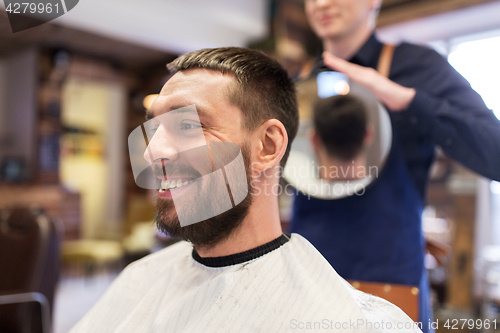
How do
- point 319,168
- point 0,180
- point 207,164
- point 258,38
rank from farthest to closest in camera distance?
point 258,38 → point 0,180 → point 319,168 → point 207,164

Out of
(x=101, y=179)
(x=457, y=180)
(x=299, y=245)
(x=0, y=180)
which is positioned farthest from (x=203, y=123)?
(x=101, y=179)

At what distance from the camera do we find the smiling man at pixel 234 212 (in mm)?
694

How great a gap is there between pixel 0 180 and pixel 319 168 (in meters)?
4.80

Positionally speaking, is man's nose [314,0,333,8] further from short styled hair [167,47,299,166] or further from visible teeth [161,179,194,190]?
visible teeth [161,179,194,190]

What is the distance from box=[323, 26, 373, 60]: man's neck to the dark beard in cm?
50

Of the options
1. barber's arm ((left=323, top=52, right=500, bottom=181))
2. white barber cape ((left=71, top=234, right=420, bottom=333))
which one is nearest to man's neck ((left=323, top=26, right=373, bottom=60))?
barber's arm ((left=323, top=52, right=500, bottom=181))

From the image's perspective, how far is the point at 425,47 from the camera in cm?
104

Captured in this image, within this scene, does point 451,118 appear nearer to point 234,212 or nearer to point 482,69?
point 482,69

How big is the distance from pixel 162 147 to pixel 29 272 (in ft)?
3.93

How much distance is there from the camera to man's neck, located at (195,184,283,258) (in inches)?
31.7

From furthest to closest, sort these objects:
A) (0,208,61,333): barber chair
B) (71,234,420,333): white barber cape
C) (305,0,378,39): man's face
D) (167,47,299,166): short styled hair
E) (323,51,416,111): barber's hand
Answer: (0,208,61,333): barber chair
(305,0,378,39): man's face
(323,51,416,111): barber's hand
(167,47,299,166): short styled hair
(71,234,420,333): white barber cape

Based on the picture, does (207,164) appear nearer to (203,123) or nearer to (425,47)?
(203,123)

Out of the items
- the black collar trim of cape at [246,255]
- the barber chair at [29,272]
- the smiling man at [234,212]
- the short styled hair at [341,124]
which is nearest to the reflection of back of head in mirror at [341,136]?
the short styled hair at [341,124]

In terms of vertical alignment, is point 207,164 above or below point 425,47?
below
